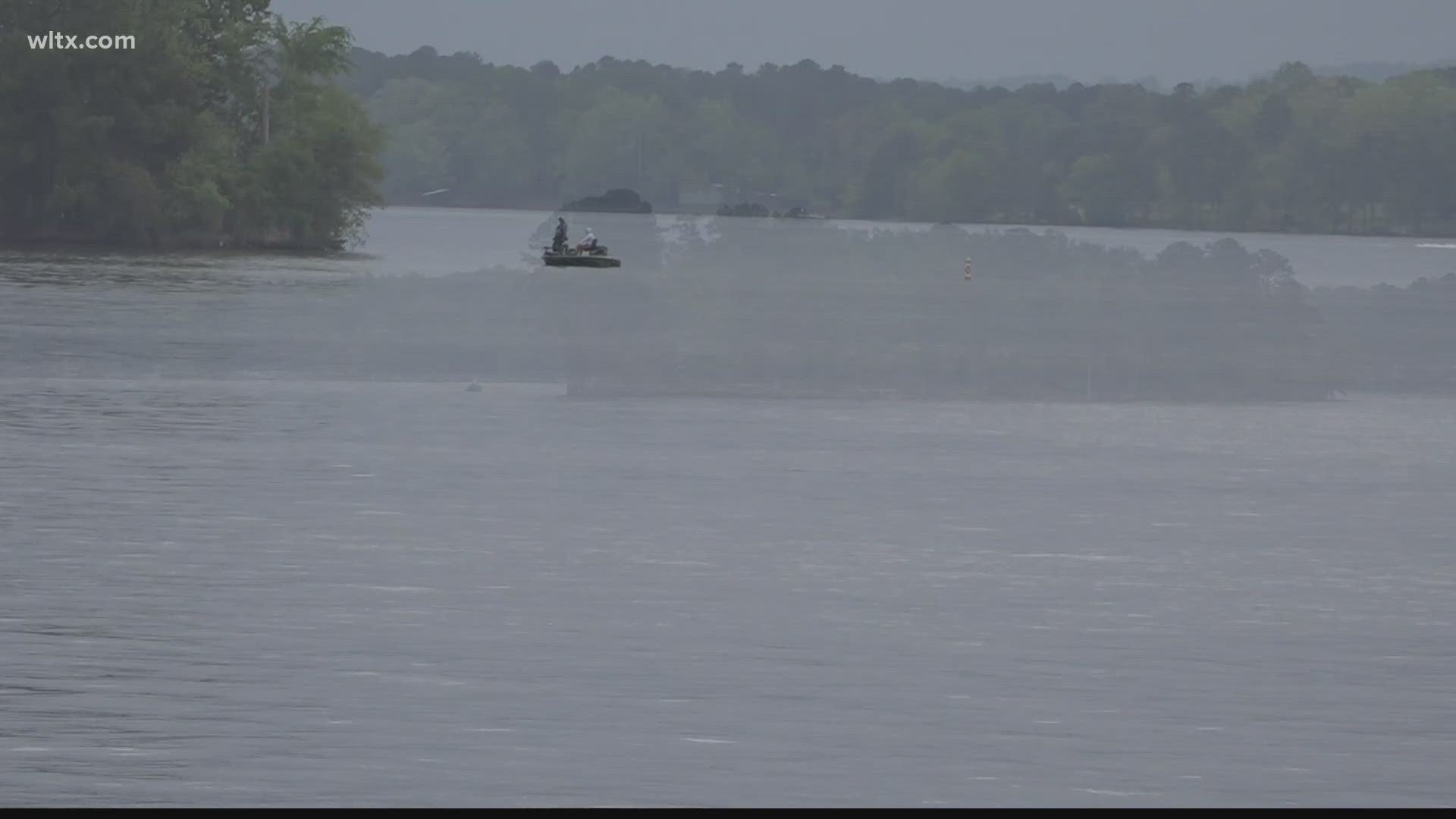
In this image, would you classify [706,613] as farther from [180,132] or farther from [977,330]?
[180,132]

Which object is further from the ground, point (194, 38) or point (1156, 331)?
point (194, 38)

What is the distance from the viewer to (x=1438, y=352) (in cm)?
7862

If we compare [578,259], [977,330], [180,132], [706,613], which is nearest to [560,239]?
[578,259]

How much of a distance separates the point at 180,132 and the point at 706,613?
380ft

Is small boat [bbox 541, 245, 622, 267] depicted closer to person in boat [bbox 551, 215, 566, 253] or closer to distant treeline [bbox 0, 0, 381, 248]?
person in boat [bbox 551, 215, 566, 253]

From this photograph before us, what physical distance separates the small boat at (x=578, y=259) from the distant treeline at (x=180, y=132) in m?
39.8

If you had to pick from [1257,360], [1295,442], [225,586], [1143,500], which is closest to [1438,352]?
[1257,360]

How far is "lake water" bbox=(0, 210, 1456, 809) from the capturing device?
14586mm

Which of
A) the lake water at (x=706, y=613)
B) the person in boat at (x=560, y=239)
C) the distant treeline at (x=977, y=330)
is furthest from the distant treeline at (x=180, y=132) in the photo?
the lake water at (x=706, y=613)

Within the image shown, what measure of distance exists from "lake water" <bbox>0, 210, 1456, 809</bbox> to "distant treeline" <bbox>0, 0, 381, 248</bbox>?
299 feet

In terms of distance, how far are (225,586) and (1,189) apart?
392ft

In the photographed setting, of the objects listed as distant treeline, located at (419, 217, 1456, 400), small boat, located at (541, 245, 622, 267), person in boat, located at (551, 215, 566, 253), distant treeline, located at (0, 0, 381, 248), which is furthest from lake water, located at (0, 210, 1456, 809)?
distant treeline, located at (0, 0, 381, 248)

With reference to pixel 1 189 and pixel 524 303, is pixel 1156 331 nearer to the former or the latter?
pixel 524 303

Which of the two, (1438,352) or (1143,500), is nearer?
(1143,500)
